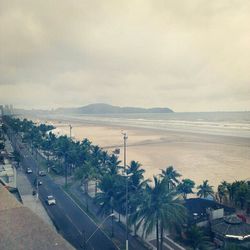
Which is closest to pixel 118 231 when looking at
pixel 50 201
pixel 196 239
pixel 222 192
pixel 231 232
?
pixel 196 239

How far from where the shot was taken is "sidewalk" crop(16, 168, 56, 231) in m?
49.0

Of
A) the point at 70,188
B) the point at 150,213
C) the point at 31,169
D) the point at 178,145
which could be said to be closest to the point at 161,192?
the point at 150,213

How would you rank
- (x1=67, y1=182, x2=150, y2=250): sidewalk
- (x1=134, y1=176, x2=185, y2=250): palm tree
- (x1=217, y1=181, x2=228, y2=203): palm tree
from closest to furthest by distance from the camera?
(x1=134, y1=176, x2=185, y2=250): palm tree < (x1=67, y1=182, x2=150, y2=250): sidewalk < (x1=217, y1=181, x2=228, y2=203): palm tree

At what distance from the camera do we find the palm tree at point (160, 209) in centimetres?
3262

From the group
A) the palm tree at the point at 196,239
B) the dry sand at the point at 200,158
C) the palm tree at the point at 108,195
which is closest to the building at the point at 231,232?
the palm tree at the point at 196,239

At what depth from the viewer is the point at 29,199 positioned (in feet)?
192

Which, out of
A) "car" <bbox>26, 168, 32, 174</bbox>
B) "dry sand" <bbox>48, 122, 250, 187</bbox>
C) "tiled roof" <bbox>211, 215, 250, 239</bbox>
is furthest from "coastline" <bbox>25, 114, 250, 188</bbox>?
"car" <bbox>26, 168, 32, 174</bbox>

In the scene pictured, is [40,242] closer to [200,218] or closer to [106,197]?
[106,197]

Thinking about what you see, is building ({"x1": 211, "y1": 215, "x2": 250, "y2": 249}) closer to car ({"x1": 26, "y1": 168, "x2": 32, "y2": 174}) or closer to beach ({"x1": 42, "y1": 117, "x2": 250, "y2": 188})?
beach ({"x1": 42, "y1": 117, "x2": 250, "y2": 188})

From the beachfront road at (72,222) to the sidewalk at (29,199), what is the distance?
104cm

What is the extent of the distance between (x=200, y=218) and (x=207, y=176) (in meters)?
29.6

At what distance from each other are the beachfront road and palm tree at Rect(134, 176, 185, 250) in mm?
8741

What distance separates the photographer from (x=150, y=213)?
33531 mm

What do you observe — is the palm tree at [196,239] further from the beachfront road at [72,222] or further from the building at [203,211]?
the beachfront road at [72,222]
